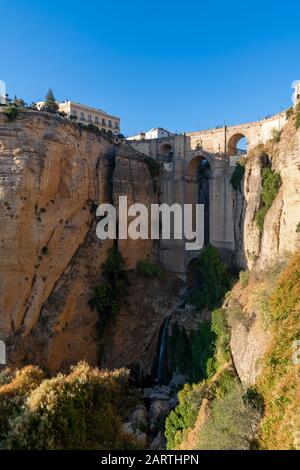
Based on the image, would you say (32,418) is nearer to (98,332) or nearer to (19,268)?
(19,268)

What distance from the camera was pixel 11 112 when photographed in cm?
2202

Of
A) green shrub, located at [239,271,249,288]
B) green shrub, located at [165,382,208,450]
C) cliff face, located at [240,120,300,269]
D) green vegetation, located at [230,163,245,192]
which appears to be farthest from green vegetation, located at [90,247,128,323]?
green shrub, located at [165,382,208,450]

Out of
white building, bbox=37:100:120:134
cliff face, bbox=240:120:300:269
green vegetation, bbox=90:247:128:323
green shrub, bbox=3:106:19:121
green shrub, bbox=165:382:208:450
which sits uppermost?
white building, bbox=37:100:120:134

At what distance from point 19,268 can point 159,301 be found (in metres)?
9.08

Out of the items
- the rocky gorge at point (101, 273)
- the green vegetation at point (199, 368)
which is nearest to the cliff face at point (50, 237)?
the rocky gorge at point (101, 273)

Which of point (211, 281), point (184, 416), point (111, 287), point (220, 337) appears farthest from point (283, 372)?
point (111, 287)

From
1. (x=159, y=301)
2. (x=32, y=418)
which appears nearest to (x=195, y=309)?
(x=159, y=301)

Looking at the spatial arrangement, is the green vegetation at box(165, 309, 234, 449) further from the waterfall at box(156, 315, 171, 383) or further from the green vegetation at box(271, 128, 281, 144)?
the green vegetation at box(271, 128, 281, 144)

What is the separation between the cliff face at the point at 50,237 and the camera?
21.8 m

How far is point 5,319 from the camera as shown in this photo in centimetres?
2167

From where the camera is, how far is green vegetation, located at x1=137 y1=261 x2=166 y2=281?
27.1 meters

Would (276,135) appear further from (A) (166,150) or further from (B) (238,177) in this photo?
(A) (166,150)

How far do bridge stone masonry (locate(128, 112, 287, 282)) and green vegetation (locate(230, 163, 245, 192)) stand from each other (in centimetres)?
54

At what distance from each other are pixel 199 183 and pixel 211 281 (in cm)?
829
